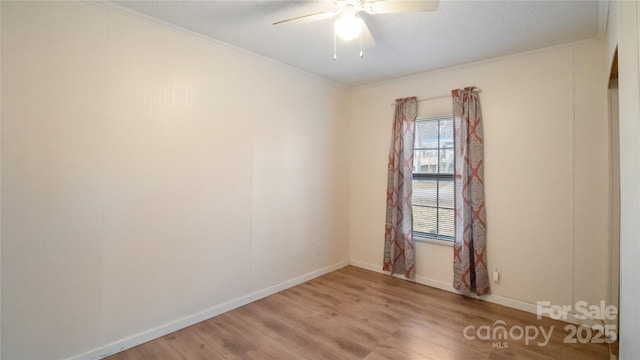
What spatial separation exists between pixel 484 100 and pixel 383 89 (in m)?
1.26

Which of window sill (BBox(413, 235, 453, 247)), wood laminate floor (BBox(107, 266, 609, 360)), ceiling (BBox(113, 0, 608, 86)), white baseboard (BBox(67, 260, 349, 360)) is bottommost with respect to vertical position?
wood laminate floor (BBox(107, 266, 609, 360))

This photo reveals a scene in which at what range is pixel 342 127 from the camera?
4113mm

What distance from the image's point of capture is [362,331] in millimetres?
2449

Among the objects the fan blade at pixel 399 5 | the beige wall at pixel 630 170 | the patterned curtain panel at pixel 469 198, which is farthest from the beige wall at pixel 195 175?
the fan blade at pixel 399 5

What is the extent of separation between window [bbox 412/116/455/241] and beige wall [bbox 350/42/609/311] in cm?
19

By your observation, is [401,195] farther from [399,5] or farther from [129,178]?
[129,178]

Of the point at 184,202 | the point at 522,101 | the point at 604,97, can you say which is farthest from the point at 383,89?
the point at 184,202

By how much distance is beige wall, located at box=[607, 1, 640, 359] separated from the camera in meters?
1.12

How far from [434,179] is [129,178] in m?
3.14

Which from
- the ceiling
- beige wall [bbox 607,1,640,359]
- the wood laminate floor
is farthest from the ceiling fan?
the wood laminate floor

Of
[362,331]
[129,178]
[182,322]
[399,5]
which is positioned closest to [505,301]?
[362,331]

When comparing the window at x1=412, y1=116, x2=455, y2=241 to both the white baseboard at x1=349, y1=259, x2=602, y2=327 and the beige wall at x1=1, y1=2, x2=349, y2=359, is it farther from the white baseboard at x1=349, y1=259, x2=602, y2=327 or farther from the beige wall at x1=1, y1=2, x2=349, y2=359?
the beige wall at x1=1, y1=2, x2=349, y2=359

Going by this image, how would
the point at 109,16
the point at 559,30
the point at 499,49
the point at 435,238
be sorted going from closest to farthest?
the point at 109,16, the point at 559,30, the point at 499,49, the point at 435,238

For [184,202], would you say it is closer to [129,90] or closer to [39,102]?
[129,90]
